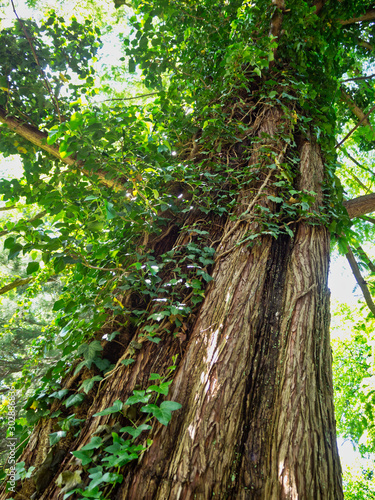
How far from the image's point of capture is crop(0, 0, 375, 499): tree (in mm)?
1155

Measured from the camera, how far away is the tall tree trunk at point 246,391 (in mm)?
1096

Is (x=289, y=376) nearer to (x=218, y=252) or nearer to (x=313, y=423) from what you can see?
(x=313, y=423)

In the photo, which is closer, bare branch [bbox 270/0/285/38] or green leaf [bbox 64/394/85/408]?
green leaf [bbox 64/394/85/408]

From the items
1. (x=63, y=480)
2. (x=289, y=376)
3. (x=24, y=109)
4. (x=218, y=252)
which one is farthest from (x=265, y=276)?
(x=24, y=109)

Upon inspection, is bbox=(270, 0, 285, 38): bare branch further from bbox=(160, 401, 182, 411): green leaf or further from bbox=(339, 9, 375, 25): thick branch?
bbox=(160, 401, 182, 411): green leaf

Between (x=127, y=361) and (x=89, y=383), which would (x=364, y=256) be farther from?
(x=89, y=383)

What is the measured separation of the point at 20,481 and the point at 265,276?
1.51 m

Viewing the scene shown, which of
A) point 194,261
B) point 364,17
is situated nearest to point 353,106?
point 364,17

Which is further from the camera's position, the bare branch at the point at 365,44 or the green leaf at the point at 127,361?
the bare branch at the point at 365,44

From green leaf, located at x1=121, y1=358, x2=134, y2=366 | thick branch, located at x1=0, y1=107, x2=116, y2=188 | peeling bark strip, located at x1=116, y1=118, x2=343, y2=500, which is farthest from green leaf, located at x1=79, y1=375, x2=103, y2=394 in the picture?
thick branch, located at x1=0, y1=107, x2=116, y2=188

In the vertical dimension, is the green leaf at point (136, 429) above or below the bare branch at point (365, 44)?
below

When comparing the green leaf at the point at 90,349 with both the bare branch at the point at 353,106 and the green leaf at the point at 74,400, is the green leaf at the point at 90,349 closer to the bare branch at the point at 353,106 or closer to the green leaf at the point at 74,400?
the green leaf at the point at 74,400

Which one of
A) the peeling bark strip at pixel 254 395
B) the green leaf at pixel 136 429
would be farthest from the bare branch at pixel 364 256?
the green leaf at pixel 136 429

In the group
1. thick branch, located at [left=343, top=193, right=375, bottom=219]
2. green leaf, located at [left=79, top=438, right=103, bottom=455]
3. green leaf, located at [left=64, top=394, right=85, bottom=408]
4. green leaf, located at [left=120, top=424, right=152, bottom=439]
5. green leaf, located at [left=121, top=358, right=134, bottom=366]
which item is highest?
thick branch, located at [left=343, top=193, right=375, bottom=219]
